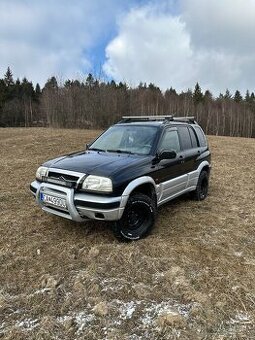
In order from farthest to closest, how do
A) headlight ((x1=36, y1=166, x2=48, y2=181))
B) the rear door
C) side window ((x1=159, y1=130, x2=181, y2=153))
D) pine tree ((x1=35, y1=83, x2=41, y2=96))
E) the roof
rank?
pine tree ((x1=35, y1=83, x2=41, y2=96)), the rear door, the roof, side window ((x1=159, y1=130, x2=181, y2=153)), headlight ((x1=36, y1=166, x2=48, y2=181))

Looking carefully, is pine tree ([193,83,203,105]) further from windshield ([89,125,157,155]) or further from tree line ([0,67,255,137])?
windshield ([89,125,157,155])

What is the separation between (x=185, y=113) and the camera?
63531mm

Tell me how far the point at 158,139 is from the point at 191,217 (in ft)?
5.33

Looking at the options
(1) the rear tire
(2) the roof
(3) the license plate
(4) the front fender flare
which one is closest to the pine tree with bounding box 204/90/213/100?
(1) the rear tire

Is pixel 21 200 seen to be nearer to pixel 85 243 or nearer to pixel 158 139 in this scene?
pixel 85 243

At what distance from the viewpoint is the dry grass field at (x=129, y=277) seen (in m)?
3.08

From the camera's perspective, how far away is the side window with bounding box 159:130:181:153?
19.0ft

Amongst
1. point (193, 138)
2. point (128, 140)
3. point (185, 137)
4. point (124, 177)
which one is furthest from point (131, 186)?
point (193, 138)

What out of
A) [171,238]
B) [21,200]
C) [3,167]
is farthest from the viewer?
[3,167]

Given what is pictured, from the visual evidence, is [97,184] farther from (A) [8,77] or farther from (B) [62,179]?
(A) [8,77]

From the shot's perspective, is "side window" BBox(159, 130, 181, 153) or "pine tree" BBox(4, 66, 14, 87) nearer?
"side window" BBox(159, 130, 181, 153)

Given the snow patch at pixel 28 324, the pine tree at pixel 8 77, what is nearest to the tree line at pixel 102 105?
the pine tree at pixel 8 77

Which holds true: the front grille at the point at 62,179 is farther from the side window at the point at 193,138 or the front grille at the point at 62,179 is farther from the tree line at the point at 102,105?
the tree line at the point at 102,105

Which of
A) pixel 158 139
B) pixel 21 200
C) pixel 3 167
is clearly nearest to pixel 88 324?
pixel 158 139
